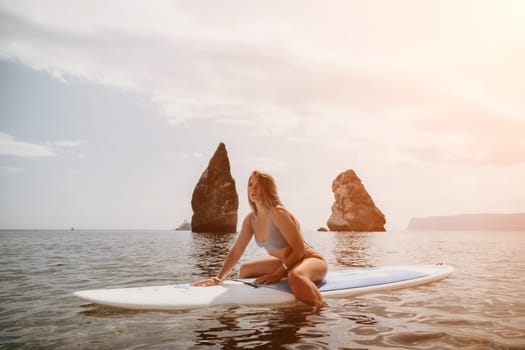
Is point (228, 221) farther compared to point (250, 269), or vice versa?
point (228, 221)

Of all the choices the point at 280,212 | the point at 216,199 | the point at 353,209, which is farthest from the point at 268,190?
the point at 353,209

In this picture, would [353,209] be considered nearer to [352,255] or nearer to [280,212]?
[352,255]

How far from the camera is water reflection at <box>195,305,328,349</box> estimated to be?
382 centimetres

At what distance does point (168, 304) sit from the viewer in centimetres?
512


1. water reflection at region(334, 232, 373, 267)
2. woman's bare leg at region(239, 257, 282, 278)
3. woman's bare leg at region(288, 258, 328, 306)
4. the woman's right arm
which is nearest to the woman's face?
the woman's right arm

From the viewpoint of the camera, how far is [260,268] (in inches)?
259

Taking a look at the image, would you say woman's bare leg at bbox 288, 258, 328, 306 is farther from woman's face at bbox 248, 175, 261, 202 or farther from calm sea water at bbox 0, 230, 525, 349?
woman's face at bbox 248, 175, 261, 202

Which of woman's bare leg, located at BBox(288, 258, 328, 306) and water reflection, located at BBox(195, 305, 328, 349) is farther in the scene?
woman's bare leg, located at BBox(288, 258, 328, 306)

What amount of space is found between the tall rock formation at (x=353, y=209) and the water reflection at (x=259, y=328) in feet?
319

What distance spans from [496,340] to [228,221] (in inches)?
2707

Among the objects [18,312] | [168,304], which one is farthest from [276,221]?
[18,312]

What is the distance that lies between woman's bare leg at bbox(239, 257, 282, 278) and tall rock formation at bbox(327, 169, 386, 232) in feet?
314

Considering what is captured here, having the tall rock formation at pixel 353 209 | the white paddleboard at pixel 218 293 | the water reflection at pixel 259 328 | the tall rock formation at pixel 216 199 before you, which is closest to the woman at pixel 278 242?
the white paddleboard at pixel 218 293

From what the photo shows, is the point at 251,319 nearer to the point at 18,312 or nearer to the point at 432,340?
the point at 432,340
